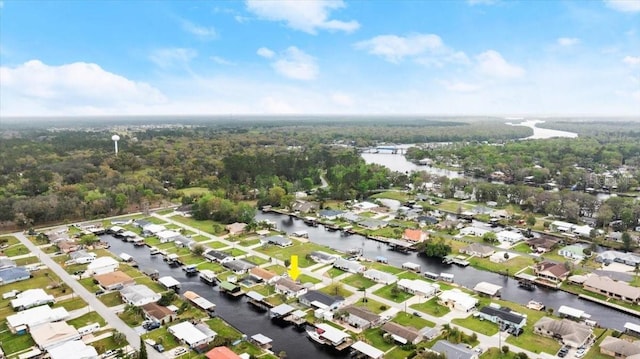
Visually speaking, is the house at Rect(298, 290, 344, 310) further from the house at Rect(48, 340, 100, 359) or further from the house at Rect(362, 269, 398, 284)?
the house at Rect(48, 340, 100, 359)

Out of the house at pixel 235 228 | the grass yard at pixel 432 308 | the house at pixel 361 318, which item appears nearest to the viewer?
the house at pixel 361 318

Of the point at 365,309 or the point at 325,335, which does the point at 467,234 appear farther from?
the point at 325,335

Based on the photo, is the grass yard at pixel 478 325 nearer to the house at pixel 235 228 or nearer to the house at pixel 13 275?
the house at pixel 235 228

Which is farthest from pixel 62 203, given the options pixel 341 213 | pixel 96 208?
pixel 341 213

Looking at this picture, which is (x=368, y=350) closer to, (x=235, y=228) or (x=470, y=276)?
(x=470, y=276)

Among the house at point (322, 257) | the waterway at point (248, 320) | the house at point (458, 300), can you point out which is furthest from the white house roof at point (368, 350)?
the house at point (322, 257)

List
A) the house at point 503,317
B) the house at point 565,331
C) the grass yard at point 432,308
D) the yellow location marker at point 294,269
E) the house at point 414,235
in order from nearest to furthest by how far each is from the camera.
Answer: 1. the house at point 565,331
2. the house at point 503,317
3. the grass yard at point 432,308
4. the yellow location marker at point 294,269
5. the house at point 414,235
